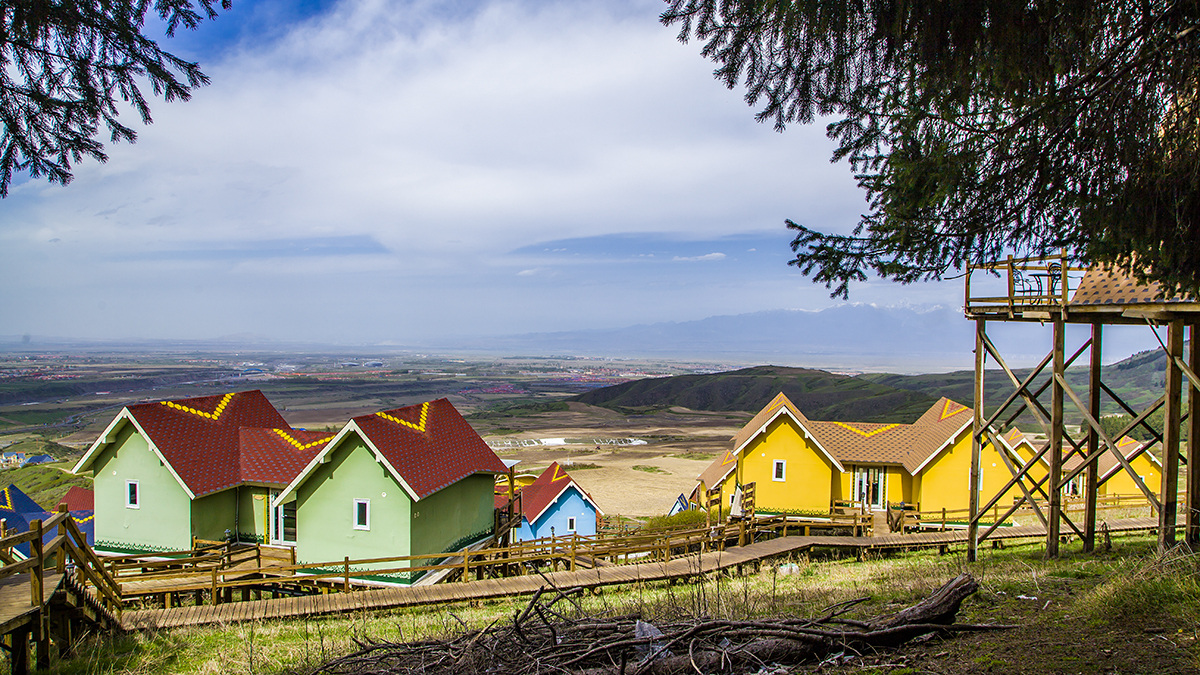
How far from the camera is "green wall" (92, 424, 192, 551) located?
74.8 ft

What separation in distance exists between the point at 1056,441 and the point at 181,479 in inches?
1002

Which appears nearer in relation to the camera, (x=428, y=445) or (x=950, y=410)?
(x=428, y=445)

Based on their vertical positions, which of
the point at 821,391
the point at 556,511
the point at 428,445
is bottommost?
the point at 821,391

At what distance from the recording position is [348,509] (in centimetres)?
2117

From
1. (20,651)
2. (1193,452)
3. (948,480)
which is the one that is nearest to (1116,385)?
(948,480)

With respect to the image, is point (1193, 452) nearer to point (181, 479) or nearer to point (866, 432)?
point (866, 432)

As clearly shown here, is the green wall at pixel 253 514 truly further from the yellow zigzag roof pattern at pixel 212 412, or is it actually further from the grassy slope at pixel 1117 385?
the grassy slope at pixel 1117 385

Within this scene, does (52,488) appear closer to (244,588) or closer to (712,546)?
(244,588)

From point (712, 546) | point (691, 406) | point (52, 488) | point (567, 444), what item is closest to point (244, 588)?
point (712, 546)

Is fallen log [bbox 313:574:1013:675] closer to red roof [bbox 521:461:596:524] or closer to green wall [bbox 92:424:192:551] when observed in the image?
green wall [bbox 92:424:192:551]

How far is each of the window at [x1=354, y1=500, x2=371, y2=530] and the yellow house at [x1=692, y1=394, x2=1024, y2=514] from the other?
15.9 m

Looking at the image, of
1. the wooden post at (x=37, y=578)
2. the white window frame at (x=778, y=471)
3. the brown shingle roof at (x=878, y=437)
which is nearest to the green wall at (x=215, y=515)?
the wooden post at (x=37, y=578)

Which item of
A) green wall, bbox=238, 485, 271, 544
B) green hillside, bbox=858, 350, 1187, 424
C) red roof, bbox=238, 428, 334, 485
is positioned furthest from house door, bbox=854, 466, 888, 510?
green hillside, bbox=858, 350, 1187, 424

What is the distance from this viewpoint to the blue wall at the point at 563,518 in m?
30.7
